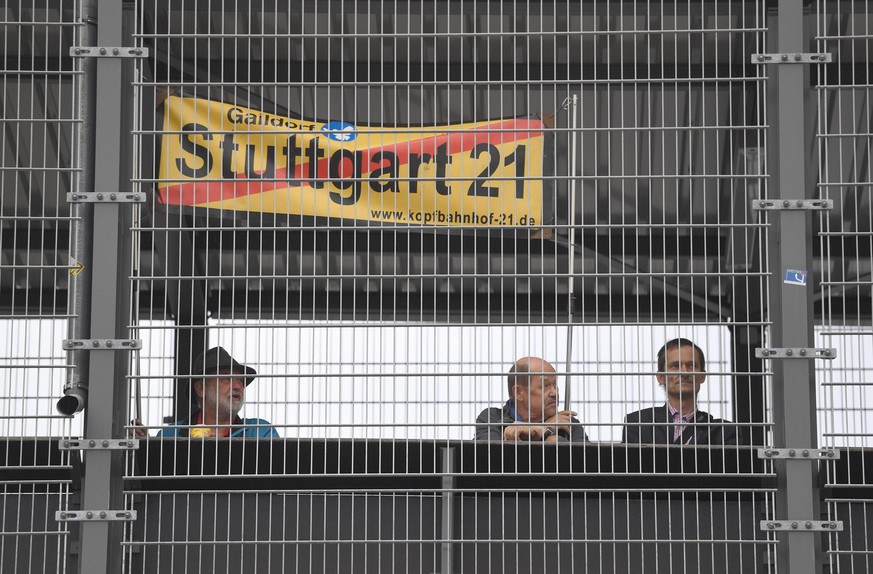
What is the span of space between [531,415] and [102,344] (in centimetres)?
171

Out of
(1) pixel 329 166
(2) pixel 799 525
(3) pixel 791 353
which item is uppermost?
(1) pixel 329 166

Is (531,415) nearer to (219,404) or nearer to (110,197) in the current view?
(219,404)

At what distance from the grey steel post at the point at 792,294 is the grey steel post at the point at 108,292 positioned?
7.29 feet

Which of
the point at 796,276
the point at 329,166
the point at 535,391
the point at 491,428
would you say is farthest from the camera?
the point at 535,391

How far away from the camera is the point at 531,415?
4.74 meters

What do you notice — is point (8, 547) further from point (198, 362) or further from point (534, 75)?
point (534, 75)

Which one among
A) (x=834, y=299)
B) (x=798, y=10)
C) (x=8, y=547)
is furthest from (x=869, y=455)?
(x=834, y=299)

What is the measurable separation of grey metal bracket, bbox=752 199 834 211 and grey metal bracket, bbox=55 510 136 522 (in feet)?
7.63

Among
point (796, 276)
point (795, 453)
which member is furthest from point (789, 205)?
A: point (795, 453)

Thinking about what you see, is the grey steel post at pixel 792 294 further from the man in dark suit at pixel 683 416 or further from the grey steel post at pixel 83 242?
the grey steel post at pixel 83 242

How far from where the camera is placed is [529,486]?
13.8 ft

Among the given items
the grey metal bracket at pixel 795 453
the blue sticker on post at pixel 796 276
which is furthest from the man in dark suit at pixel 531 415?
the blue sticker on post at pixel 796 276

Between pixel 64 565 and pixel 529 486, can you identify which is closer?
pixel 64 565

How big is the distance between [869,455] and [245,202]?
2466 millimetres
